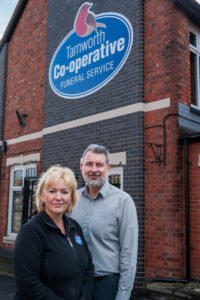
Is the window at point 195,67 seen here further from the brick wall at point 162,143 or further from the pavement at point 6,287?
the pavement at point 6,287

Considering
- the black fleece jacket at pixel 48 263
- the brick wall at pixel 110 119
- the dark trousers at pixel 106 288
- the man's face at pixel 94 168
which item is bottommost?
the dark trousers at pixel 106 288

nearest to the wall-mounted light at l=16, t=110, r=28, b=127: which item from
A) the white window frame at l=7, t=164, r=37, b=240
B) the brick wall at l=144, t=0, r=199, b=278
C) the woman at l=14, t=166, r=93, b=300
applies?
the white window frame at l=7, t=164, r=37, b=240

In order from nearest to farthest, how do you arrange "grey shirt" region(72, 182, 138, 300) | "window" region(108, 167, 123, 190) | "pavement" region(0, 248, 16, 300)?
"grey shirt" region(72, 182, 138, 300)
"pavement" region(0, 248, 16, 300)
"window" region(108, 167, 123, 190)

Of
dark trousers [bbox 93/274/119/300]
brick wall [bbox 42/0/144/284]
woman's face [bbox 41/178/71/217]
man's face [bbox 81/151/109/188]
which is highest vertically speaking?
brick wall [bbox 42/0/144/284]

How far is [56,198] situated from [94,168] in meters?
0.49

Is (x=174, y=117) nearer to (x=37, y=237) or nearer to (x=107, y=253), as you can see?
(x=107, y=253)

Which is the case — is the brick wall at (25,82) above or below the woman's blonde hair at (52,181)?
above

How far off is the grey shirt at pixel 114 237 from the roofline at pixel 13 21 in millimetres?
9354

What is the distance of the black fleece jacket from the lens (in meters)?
2.25

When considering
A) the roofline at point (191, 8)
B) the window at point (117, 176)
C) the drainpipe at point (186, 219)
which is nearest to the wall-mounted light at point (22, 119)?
the window at point (117, 176)

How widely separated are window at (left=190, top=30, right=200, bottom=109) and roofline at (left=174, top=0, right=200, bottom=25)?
0.27 metres

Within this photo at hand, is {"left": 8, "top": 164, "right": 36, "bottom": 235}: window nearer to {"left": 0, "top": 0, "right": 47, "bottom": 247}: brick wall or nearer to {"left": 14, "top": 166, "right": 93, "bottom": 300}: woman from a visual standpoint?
{"left": 0, "top": 0, "right": 47, "bottom": 247}: brick wall

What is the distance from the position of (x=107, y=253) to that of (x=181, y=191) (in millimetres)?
3530

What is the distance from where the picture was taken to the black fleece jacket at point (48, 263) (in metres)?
2.25
